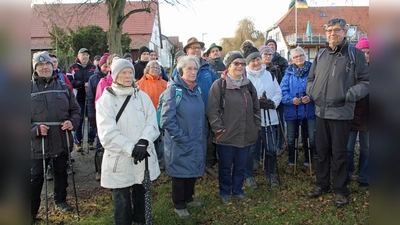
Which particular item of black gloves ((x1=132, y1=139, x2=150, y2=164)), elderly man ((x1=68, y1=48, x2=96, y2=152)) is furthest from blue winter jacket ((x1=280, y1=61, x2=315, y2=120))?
elderly man ((x1=68, y1=48, x2=96, y2=152))

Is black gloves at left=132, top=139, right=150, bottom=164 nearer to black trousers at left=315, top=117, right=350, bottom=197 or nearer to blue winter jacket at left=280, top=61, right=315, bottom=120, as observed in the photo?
black trousers at left=315, top=117, right=350, bottom=197

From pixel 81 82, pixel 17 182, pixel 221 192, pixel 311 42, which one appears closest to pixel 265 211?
pixel 221 192

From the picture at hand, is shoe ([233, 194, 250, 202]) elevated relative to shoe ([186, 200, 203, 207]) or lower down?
elevated

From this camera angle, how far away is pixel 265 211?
4.53 m

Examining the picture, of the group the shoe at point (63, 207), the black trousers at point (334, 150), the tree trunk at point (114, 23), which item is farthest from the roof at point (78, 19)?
the black trousers at point (334, 150)

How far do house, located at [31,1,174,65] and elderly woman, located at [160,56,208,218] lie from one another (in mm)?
7025

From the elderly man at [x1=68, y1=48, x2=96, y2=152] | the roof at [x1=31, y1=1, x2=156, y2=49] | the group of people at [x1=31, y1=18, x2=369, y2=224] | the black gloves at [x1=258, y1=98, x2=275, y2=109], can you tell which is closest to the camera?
the group of people at [x1=31, y1=18, x2=369, y2=224]

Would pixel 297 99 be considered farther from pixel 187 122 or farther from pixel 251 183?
pixel 187 122

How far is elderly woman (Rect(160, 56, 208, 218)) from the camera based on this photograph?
4.15 metres

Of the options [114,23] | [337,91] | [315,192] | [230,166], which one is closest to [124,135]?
[230,166]

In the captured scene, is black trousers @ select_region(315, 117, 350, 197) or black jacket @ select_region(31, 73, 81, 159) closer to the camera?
black jacket @ select_region(31, 73, 81, 159)

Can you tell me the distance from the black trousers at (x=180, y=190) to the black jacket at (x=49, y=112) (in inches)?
65.6

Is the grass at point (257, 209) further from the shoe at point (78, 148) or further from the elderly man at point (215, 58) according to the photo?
the shoe at point (78, 148)

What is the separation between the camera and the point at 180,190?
436cm
